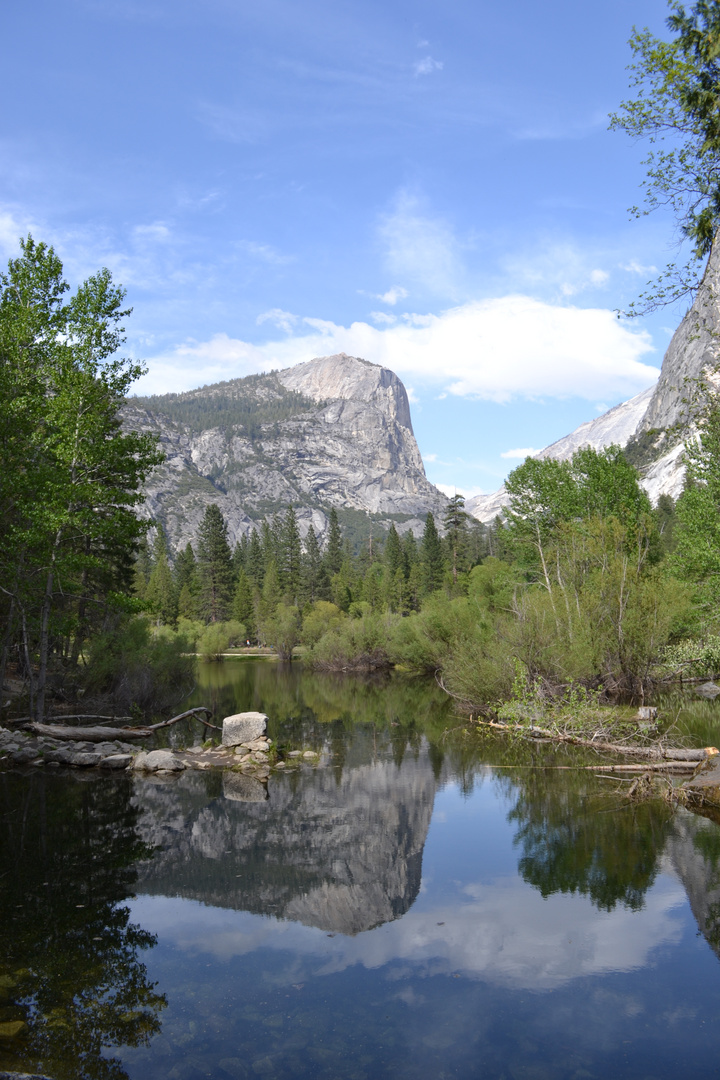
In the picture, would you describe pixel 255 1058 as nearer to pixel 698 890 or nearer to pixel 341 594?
pixel 698 890

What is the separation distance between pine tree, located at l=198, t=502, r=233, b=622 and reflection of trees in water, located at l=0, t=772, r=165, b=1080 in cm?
7598

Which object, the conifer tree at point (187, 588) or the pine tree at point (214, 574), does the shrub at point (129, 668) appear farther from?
the pine tree at point (214, 574)

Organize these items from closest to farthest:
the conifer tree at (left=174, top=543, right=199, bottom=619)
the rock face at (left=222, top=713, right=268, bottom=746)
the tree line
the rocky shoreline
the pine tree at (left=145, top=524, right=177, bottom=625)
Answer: the rocky shoreline → the rock face at (left=222, top=713, right=268, bottom=746) → the pine tree at (left=145, top=524, right=177, bottom=625) → the tree line → the conifer tree at (left=174, top=543, right=199, bottom=619)

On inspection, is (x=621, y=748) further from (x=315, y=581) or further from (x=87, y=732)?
(x=315, y=581)

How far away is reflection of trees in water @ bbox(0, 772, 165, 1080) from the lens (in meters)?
6.48

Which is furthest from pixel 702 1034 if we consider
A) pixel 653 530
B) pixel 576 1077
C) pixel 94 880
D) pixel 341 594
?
pixel 341 594

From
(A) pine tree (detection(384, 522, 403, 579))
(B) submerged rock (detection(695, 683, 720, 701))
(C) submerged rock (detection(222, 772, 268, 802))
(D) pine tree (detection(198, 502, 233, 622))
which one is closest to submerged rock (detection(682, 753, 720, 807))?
(C) submerged rock (detection(222, 772, 268, 802))

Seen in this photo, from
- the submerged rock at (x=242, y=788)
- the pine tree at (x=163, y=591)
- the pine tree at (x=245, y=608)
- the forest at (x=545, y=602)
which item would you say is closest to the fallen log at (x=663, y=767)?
the forest at (x=545, y=602)

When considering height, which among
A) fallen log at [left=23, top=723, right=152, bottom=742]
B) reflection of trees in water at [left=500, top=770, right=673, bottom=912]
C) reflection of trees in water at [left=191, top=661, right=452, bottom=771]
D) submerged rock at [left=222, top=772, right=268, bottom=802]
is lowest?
reflection of trees in water at [left=191, top=661, right=452, bottom=771]

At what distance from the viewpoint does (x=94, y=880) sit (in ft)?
35.6

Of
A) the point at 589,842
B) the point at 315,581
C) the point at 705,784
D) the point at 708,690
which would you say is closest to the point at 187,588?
the point at 315,581

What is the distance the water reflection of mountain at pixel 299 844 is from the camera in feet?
34.3

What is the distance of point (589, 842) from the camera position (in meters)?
12.2

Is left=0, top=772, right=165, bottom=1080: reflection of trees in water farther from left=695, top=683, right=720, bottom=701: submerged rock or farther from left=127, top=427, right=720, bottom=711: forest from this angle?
left=695, top=683, right=720, bottom=701: submerged rock
